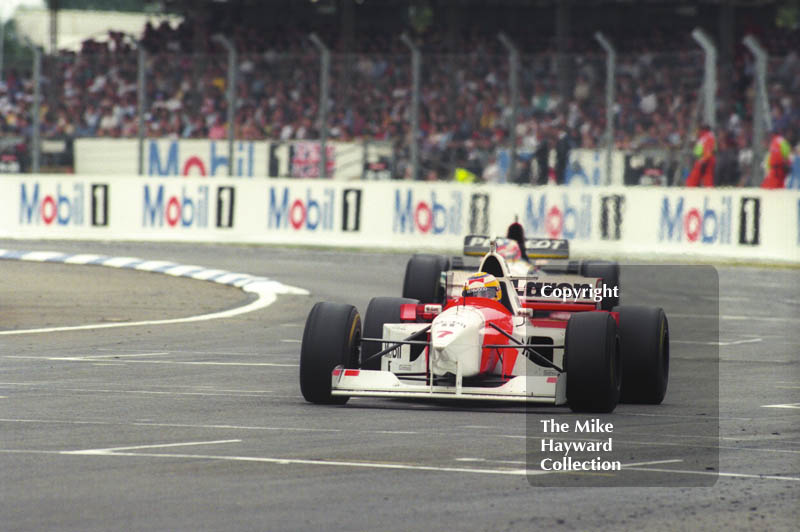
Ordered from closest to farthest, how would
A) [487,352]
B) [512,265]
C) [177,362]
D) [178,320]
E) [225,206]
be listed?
[487,352] → [177,362] → [512,265] → [178,320] → [225,206]

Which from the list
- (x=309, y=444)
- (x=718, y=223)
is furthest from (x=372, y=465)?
(x=718, y=223)

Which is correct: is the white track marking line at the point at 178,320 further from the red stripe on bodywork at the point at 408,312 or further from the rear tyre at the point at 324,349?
the rear tyre at the point at 324,349

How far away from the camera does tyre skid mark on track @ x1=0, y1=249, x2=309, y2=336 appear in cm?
1551

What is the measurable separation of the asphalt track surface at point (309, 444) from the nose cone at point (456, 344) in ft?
1.04

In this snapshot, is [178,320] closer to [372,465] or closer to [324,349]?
[324,349]

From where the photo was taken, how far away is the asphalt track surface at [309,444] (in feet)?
20.9

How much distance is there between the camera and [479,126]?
30.5m

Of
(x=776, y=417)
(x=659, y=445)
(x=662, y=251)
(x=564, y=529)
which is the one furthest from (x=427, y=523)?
(x=662, y=251)

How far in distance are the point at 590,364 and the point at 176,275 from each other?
41.1ft

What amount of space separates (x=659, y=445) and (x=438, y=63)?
23669 mm

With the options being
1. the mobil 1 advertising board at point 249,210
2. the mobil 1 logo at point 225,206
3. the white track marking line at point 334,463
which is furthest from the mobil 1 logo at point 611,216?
the white track marking line at point 334,463

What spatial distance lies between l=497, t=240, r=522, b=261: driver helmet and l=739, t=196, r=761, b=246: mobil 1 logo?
35.3 ft

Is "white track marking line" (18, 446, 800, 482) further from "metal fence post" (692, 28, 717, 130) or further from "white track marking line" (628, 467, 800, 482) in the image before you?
"metal fence post" (692, 28, 717, 130)

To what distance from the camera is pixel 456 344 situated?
9.55m
